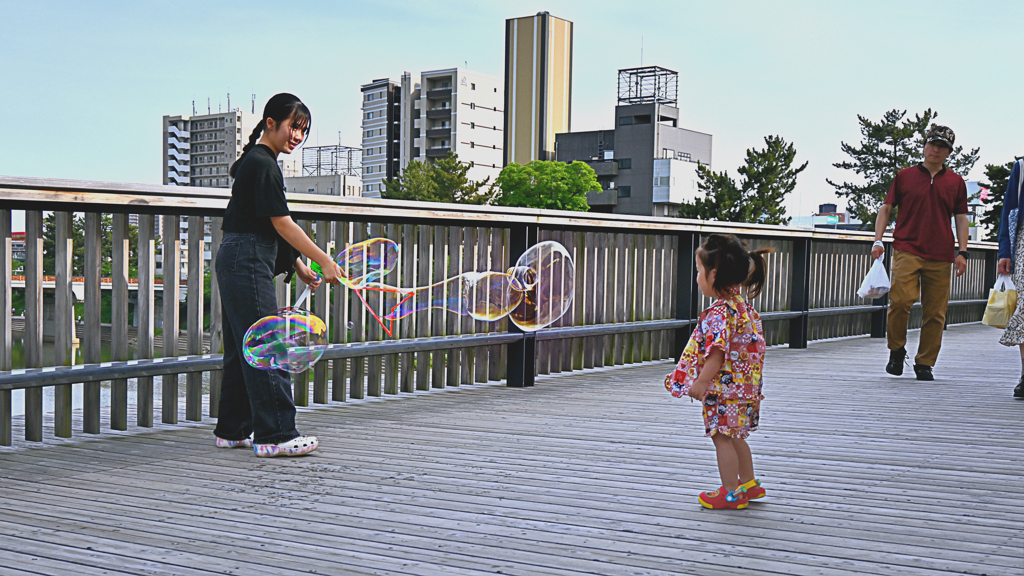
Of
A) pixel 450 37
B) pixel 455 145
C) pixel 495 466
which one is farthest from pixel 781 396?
pixel 450 37

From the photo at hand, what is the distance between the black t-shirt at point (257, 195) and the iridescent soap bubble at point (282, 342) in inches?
18.2

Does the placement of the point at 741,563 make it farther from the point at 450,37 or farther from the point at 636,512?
the point at 450,37

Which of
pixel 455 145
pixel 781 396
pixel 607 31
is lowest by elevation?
pixel 781 396

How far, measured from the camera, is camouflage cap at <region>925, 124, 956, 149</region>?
8.30 metres

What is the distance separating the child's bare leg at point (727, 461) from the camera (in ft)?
13.8

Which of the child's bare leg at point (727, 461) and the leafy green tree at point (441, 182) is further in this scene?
the leafy green tree at point (441, 182)

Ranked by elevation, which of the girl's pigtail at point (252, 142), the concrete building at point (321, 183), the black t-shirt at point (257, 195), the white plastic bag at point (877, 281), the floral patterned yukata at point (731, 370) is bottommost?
the floral patterned yukata at point (731, 370)

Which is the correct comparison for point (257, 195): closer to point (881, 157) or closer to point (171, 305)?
point (171, 305)

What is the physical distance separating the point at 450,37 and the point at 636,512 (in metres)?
165

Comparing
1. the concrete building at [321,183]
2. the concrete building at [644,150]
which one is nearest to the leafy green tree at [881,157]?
the concrete building at [644,150]

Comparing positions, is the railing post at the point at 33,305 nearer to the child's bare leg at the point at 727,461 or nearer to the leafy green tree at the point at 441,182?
the child's bare leg at the point at 727,461

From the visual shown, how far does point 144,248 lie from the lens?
19.3ft

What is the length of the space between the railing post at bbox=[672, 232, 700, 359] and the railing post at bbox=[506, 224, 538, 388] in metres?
2.38

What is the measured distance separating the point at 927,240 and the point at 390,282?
173 inches
